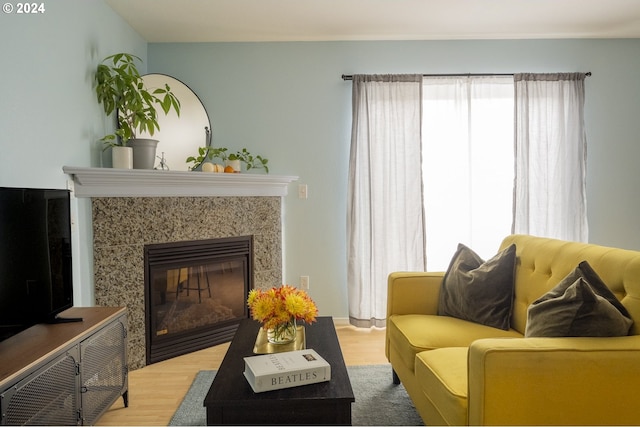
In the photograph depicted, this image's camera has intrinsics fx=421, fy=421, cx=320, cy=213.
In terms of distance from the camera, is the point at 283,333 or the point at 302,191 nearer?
the point at 283,333

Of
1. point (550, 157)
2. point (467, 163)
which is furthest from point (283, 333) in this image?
point (550, 157)

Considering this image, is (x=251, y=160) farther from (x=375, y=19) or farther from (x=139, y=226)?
(x=375, y=19)

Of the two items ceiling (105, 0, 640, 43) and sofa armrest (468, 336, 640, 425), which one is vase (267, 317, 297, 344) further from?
ceiling (105, 0, 640, 43)

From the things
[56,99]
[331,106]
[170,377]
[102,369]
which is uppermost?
[331,106]

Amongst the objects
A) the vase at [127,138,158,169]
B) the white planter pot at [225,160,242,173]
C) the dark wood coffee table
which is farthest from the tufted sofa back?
the vase at [127,138,158,169]

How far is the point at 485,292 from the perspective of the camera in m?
2.20

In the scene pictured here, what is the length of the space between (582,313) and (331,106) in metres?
2.69

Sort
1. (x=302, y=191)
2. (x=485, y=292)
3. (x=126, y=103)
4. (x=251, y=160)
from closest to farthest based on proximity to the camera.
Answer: (x=485, y=292), (x=126, y=103), (x=251, y=160), (x=302, y=191)

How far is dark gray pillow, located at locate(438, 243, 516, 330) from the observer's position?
7.10 ft

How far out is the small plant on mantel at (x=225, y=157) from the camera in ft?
11.2

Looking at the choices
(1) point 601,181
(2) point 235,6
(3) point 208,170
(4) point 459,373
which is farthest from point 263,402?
(1) point 601,181

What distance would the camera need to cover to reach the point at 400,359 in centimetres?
217

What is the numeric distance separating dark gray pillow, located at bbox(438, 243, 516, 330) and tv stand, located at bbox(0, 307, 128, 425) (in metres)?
1.77

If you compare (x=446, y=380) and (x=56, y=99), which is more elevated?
(x=56, y=99)
